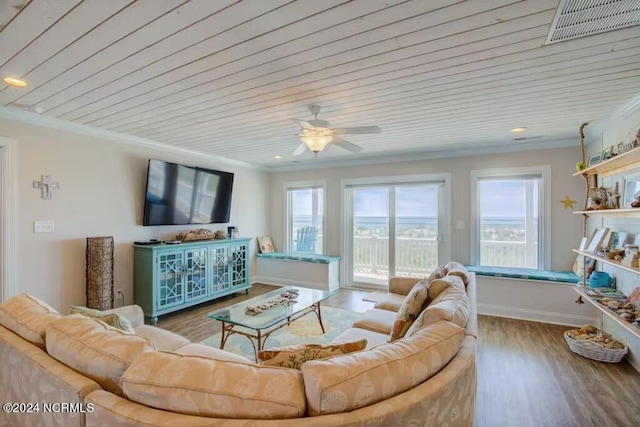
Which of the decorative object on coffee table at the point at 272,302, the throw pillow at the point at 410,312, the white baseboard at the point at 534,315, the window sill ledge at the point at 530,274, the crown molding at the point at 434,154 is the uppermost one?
the crown molding at the point at 434,154

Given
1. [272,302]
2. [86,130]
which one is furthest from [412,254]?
[86,130]

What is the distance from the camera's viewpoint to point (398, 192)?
510 centimetres

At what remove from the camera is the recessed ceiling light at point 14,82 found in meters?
2.18

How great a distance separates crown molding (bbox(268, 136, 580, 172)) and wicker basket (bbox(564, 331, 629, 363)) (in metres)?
2.50

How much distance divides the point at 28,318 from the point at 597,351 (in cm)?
425

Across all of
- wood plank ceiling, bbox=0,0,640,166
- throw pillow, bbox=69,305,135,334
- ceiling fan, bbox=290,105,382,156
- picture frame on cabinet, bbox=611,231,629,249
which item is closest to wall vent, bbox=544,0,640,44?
wood plank ceiling, bbox=0,0,640,166

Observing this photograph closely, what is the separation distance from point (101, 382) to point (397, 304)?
7.92 feet

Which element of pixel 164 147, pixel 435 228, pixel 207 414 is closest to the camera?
pixel 207 414

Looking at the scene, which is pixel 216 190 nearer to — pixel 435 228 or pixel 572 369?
pixel 435 228

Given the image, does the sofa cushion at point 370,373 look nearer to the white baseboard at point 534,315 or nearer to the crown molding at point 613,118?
the crown molding at point 613,118

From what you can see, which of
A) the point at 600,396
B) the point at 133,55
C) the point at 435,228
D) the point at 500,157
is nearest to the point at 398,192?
the point at 435,228

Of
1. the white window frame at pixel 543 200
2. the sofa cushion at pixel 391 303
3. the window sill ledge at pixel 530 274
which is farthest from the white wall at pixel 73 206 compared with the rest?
the white window frame at pixel 543 200

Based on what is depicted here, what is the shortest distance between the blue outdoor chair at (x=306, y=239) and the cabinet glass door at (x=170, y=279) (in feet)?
8.17

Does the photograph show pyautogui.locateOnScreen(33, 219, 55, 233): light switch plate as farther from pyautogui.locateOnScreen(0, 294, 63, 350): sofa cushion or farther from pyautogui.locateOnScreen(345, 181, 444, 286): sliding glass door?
pyautogui.locateOnScreen(345, 181, 444, 286): sliding glass door
